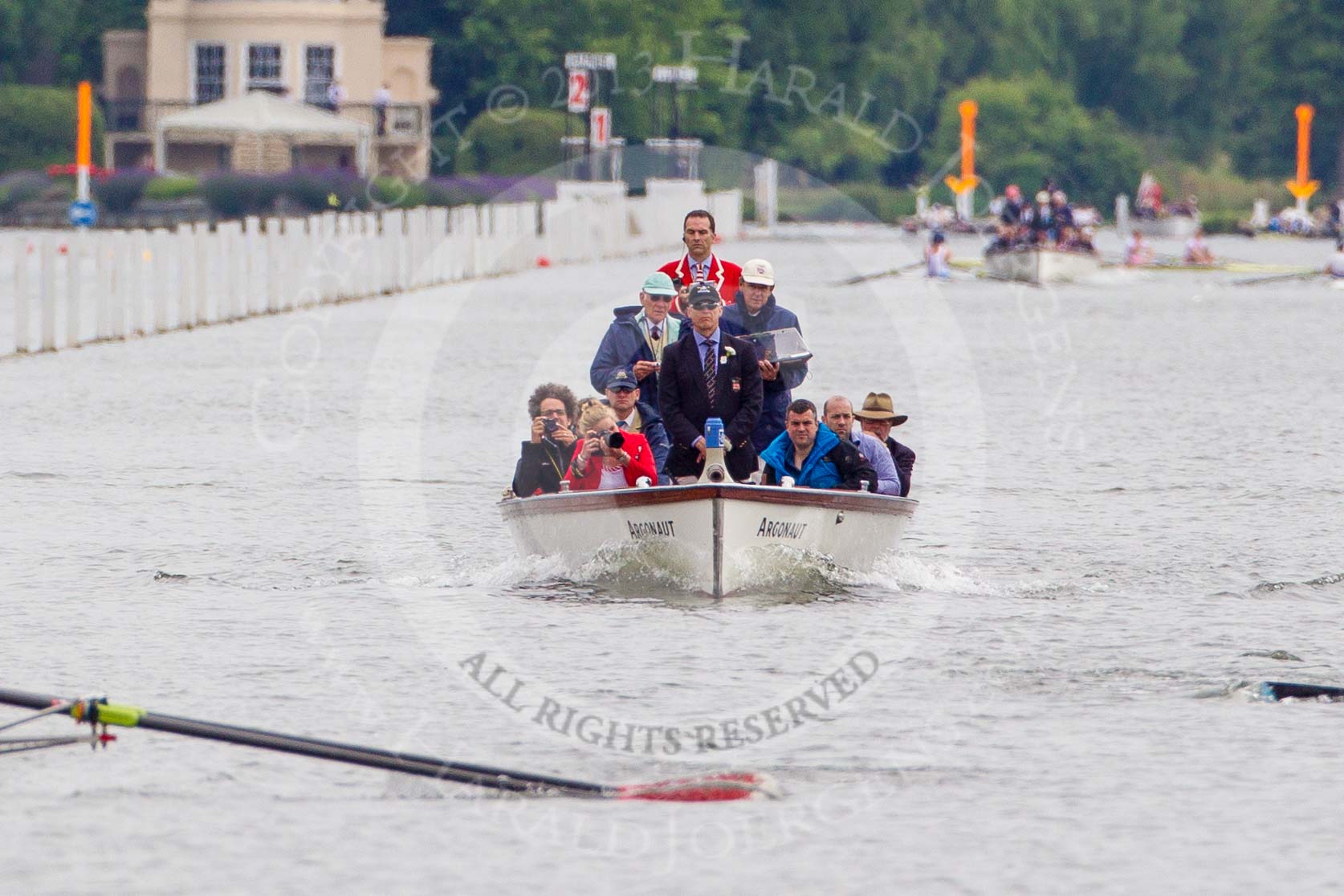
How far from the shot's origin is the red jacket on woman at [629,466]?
16.1m

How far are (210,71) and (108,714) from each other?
76.0 m

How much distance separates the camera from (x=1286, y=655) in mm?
14242

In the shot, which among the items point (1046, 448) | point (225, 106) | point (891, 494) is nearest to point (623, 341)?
point (891, 494)

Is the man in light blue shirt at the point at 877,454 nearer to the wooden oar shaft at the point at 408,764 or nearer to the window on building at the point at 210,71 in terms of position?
the wooden oar shaft at the point at 408,764

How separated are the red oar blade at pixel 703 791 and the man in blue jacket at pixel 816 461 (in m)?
4.88

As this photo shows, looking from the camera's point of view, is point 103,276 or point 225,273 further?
point 225,273

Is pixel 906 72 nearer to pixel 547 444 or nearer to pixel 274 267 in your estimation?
pixel 274 267

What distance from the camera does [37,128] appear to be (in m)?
80.1

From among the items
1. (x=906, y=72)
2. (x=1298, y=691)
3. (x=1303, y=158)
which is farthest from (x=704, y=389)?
(x=906, y=72)

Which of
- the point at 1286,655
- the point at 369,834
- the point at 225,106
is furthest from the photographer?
the point at 225,106

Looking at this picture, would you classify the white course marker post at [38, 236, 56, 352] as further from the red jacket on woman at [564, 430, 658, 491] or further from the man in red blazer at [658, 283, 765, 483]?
the man in red blazer at [658, 283, 765, 483]

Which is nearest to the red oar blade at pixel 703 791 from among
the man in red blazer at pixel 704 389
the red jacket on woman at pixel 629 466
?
the man in red blazer at pixel 704 389

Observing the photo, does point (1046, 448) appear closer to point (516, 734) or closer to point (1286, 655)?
point (1286, 655)

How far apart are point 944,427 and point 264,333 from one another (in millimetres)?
14057
